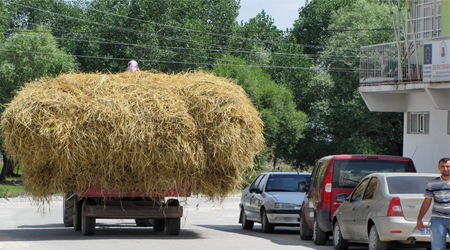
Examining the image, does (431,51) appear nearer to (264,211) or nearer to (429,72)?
(429,72)

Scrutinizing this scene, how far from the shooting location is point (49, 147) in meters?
13.2

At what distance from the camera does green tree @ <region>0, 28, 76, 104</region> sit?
148ft

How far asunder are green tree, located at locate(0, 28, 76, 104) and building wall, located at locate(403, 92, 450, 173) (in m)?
27.0

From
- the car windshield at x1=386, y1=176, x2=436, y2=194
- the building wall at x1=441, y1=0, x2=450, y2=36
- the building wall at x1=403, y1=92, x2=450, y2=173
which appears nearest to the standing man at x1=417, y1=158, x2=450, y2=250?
the car windshield at x1=386, y1=176, x2=436, y2=194

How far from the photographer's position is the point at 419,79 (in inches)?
842

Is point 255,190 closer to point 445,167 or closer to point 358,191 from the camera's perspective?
point 358,191

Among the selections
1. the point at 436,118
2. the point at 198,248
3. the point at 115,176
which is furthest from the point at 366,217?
the point at 436,118

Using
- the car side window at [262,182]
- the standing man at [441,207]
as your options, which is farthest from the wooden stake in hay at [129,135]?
the standing man at [441,207]

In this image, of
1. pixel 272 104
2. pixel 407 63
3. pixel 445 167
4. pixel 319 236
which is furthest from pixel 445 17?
pixel 272 104

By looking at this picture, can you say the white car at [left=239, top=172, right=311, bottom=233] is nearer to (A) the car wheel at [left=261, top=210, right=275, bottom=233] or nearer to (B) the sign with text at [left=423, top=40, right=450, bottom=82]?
(A) the car wheel at [left=261, top=210, right=275, bottom=233]

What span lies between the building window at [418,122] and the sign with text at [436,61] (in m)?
3.58

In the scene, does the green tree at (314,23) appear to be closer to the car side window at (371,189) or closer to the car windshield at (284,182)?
the car windshield at (284,182)

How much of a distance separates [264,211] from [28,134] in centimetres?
640

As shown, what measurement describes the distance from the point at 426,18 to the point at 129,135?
45.8ft
